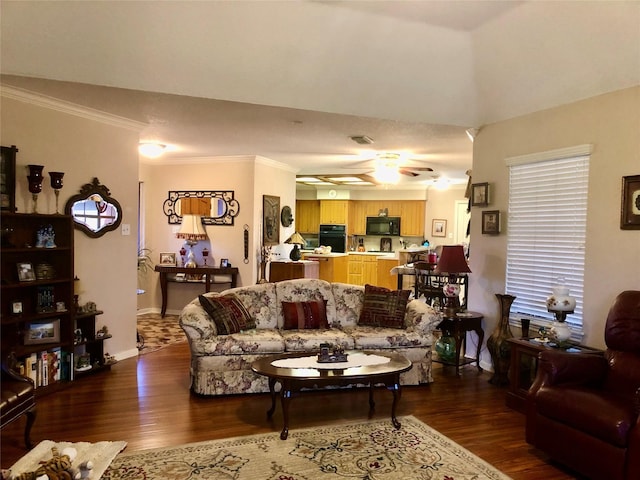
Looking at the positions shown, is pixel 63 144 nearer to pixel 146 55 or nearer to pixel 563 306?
pixel 146 55

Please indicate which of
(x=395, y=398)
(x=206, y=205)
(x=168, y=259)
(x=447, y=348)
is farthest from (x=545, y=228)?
(x=168, y=259)

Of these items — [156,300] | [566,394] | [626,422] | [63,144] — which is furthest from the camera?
[156,300]

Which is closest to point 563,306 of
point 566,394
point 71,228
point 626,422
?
point 566,394

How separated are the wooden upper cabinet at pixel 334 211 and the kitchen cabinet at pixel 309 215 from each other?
7.8 inches

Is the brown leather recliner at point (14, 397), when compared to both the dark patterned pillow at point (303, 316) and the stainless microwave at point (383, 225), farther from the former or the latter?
the stainless microwave at point (383, 225)

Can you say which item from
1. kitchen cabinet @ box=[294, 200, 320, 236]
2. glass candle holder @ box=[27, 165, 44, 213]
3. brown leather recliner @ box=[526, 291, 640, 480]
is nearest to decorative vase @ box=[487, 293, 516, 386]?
brown leather recliner @ box=[526, 291, 640, 480]

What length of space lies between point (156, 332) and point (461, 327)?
4.07 metres

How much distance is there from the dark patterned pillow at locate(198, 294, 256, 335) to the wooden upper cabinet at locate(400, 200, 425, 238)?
24.4 ft

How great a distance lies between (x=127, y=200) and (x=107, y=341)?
60.9 inches

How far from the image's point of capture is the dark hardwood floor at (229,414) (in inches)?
120

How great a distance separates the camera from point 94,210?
4.67 m

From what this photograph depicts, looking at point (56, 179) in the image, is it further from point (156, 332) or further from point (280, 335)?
point (156, 332)

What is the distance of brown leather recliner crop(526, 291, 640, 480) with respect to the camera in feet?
8.07

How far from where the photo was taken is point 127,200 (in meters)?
5.06
